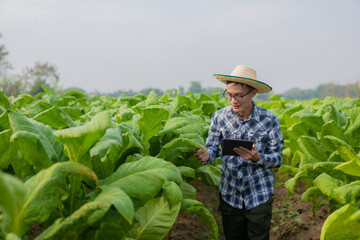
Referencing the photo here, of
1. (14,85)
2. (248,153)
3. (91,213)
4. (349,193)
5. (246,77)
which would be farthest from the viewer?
(14,85)

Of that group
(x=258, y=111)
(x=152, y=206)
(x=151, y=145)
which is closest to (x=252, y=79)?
(x=258, y=111)

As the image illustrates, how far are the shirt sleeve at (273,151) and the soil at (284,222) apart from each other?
137 cm

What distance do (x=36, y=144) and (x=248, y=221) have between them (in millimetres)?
2116

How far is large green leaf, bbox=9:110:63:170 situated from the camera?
1.57 m

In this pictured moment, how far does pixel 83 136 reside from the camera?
4.99 ft

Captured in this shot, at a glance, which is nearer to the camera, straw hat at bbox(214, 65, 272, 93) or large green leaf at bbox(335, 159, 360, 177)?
large green leaf at bbox(335, 159, 360, 177)

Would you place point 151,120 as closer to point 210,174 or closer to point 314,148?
point 210,174

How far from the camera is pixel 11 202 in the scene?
3.10ft

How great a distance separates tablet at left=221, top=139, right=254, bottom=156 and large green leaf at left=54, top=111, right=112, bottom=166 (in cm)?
141

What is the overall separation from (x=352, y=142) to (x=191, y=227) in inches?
81.3

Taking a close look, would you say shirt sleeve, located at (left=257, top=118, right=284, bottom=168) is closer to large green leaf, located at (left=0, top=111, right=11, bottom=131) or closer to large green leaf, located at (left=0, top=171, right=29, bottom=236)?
large green leaf, located at (left=0, top=111, right=11, bottom=131)

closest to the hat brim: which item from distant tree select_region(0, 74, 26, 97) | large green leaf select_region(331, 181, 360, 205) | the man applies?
the man

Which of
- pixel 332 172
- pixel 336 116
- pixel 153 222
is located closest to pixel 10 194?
pixel 153 222

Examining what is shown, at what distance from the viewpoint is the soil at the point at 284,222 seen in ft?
13.3
